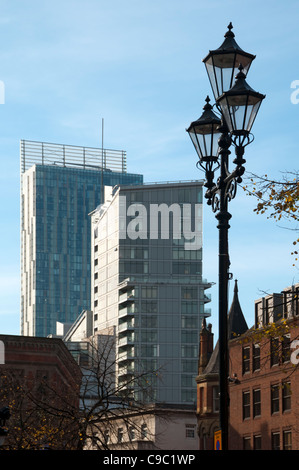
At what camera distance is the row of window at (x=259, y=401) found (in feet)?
239

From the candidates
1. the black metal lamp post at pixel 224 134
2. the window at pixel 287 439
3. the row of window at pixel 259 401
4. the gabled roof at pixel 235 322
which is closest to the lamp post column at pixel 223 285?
the black metal lamp post at pixel 224 134

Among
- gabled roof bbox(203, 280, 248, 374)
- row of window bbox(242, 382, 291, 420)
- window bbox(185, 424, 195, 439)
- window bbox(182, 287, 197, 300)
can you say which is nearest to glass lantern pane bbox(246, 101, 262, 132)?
row of window bbox(242, 382, 291, 420)

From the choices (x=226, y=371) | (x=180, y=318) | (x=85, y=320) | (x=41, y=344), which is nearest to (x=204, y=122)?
(x=226, y=371)

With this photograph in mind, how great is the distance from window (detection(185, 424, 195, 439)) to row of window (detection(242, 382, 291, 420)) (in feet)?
104

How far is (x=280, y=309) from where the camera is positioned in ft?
281

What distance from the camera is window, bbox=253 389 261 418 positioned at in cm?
7781

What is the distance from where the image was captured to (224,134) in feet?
58.7

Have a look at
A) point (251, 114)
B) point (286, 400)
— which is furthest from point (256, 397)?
point (251, 114)

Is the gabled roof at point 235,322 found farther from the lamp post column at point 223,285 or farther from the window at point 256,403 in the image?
the lamp post column at point 223,285

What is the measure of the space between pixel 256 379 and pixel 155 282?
92198 mm

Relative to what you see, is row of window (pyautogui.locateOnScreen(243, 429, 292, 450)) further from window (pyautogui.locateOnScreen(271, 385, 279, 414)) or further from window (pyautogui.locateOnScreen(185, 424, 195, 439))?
window (pyautogui.locateOnScreen(185, 424, 195, 439))

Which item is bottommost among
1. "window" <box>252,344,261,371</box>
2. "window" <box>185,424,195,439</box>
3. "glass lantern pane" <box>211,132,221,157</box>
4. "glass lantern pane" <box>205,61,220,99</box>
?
"window" <box>185,424,195,439</box>

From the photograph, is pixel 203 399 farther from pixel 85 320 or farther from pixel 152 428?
pixel 85 320

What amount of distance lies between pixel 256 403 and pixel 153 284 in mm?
92357
